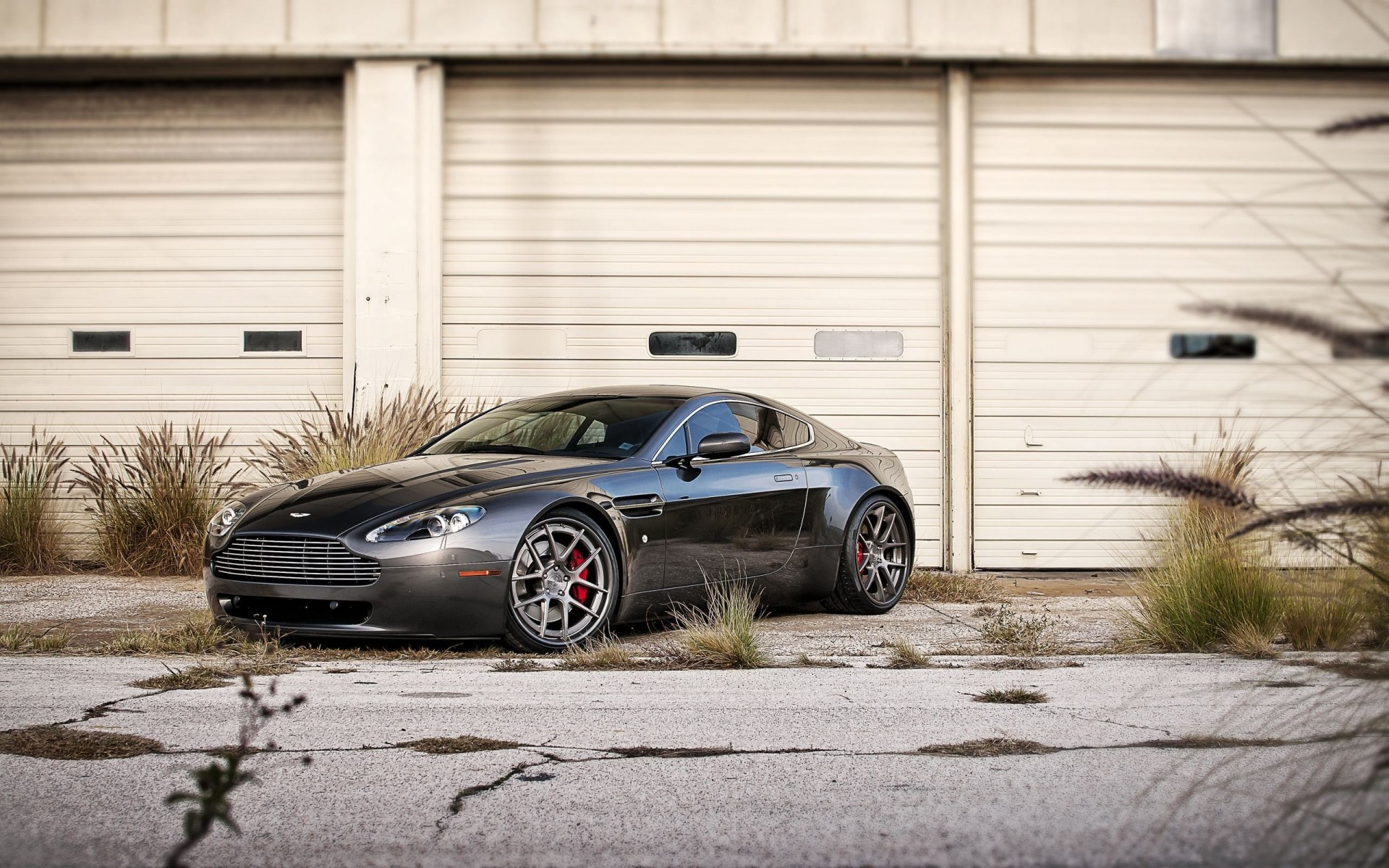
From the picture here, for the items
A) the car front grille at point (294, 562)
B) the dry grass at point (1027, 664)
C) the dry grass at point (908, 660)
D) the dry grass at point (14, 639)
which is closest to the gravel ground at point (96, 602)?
the dry grass at point (14, 639)

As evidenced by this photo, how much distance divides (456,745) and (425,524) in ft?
6.78

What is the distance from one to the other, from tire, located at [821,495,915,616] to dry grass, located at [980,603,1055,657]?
870 millimetres

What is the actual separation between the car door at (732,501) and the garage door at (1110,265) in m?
4.30

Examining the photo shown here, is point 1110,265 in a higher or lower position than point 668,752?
higher

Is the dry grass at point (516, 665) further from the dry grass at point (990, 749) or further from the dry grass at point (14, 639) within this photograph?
the dry grass at point (14, 639)

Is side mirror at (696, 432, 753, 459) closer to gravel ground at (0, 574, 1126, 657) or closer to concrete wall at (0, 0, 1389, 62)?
gravel ground at (0, 574, 1126, 657)

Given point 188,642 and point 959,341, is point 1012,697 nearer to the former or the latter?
point 188,642

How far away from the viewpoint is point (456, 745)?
13.3ft

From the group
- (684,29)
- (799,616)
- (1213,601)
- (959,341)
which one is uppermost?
(684,29)

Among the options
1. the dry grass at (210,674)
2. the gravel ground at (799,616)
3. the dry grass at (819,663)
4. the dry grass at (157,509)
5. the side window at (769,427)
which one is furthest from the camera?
the dry grass at (157,509)

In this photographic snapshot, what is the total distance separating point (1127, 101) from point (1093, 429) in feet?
9.18

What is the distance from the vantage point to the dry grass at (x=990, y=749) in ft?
12.9

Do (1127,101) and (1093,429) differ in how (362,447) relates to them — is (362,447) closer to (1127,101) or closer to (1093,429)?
(1093,429)

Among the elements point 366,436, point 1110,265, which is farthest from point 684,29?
point 366,436
